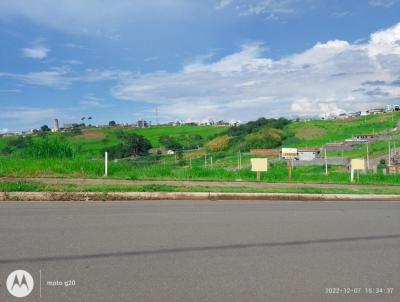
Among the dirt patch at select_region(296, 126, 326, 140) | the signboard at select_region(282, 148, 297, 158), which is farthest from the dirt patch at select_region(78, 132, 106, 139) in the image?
the signboard at select_region(282, 148, 297, 158)

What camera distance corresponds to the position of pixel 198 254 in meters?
5.61

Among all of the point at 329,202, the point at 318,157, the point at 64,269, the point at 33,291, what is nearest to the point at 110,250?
the point at 64,269

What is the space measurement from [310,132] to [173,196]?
8504 cm

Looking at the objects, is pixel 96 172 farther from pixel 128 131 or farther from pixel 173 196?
pixel 128 131

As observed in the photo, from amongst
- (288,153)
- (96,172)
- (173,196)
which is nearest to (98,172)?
(96,172)

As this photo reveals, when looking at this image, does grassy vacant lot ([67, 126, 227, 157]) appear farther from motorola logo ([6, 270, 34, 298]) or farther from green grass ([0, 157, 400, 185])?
motorola logo ([6, 270, 34, 298])

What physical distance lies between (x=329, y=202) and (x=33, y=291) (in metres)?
9.47

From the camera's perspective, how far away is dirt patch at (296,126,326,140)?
89.2 metres

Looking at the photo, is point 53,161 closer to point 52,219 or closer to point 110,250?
point 52,219

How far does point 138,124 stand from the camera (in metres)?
105

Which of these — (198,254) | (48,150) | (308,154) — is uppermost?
(48,150)

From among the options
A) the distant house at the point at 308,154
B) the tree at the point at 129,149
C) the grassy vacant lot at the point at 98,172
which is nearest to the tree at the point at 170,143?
the tree at the point at 129,149

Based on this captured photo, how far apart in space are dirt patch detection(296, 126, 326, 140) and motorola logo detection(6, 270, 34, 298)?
8762 centimetres

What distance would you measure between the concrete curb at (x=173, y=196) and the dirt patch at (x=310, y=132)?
256 feet
